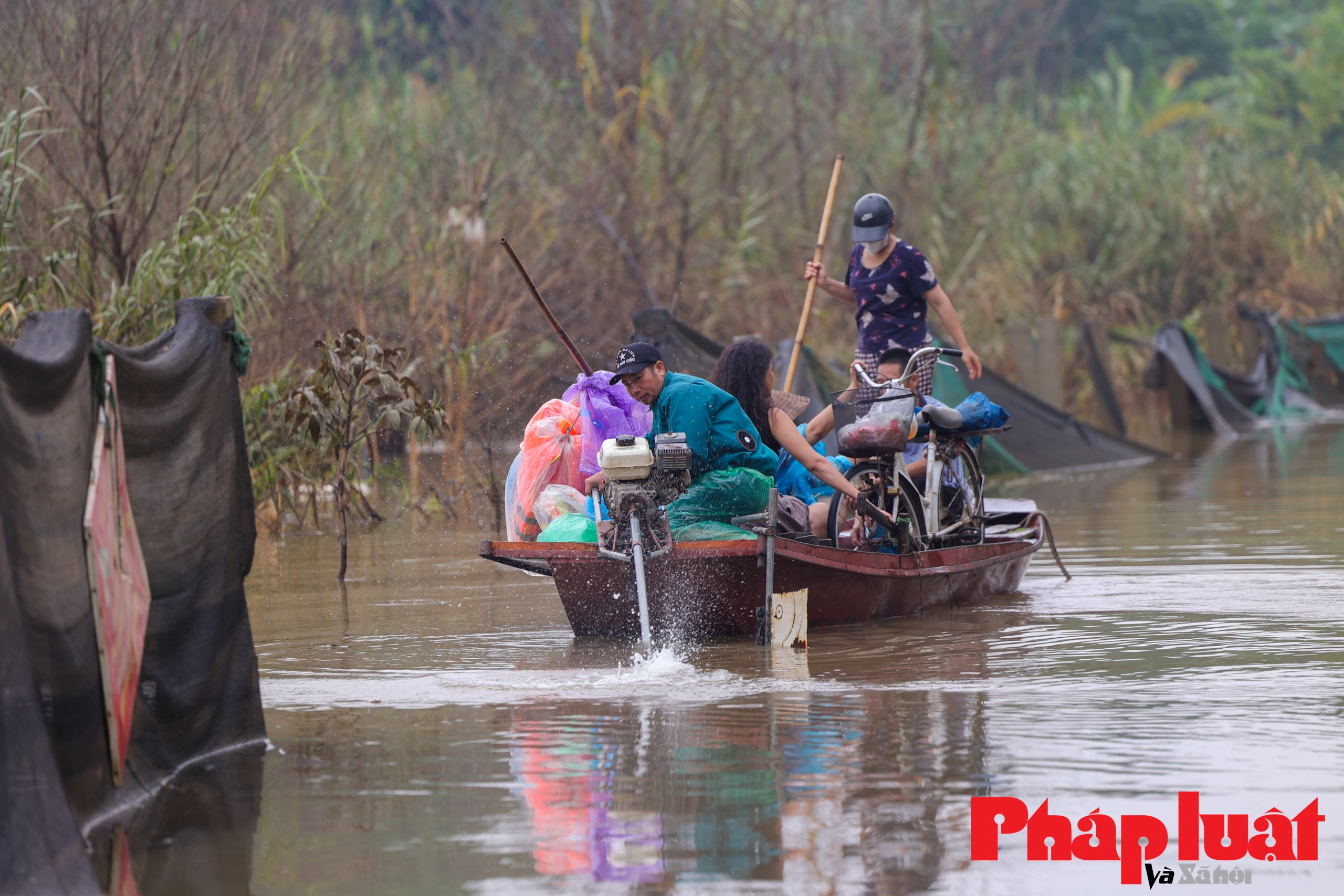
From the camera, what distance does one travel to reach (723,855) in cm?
470

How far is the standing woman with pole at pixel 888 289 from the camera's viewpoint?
1010 centimetres

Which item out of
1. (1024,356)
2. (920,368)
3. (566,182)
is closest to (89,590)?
(920,368)

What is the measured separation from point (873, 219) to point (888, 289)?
405 mm

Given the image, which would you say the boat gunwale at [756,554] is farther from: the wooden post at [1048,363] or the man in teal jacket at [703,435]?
the wooden post at [1048,363]

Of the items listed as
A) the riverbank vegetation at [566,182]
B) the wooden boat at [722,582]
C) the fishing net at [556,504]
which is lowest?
the wooden boat at [722,582]

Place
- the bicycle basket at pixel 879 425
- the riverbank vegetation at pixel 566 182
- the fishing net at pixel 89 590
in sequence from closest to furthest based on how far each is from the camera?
the fishing net at pixel 89 590 → the bicycle basket at pixel 879 425 → the riverbank vegetation at pixel 566 182

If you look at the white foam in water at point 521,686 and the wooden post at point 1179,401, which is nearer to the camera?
the white foam in water at point 521,686

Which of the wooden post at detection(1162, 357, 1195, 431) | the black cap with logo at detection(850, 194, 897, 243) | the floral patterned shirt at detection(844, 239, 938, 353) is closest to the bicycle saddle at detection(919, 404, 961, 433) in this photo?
the floral patterned shirt at detection(844, 239, 938, 353)

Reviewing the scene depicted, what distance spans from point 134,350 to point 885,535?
428 cm

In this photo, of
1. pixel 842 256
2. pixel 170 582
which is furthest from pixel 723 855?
pixel 842 256

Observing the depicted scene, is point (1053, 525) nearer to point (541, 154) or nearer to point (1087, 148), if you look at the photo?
point (541, 154)

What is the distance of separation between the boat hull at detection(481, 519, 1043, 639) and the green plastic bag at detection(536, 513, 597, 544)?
0.30 m

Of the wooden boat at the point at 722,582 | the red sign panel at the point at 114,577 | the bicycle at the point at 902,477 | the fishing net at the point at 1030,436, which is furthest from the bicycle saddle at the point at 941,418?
the fishing net at the point at 1030,436

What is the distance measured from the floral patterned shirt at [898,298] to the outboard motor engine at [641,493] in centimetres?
288
